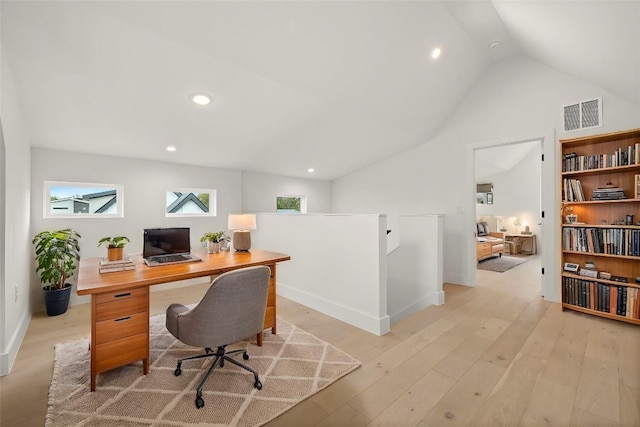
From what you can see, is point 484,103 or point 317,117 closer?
point 317,117

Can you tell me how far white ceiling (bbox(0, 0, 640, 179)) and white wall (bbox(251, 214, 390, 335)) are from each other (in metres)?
1.41

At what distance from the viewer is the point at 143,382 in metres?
1.92

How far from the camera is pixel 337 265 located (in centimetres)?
312

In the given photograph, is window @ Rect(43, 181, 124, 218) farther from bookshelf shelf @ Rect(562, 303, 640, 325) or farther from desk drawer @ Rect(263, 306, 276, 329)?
bookshelf shelf @ Rect(562, 303, 640, 325)

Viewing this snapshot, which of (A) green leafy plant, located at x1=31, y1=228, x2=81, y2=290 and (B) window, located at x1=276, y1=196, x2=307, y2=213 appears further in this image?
(B) window, located at x1=276, y1=196, x2=307, y2=213

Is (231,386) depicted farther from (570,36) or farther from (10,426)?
(570,36)

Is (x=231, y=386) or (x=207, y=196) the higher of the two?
(x=207, y=196)

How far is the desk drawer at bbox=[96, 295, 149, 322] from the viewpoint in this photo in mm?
1792

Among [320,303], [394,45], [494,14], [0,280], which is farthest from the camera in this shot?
[320,303]

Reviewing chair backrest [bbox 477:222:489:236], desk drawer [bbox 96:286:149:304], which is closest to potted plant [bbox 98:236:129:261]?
desk drawer [bbox 96:286:149:304]

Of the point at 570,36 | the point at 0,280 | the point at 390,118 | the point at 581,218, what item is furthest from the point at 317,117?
the point at 581,218

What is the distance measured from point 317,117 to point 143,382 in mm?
3161

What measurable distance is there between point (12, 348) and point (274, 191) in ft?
13.2

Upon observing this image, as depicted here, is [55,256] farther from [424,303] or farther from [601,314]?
[601,314]
